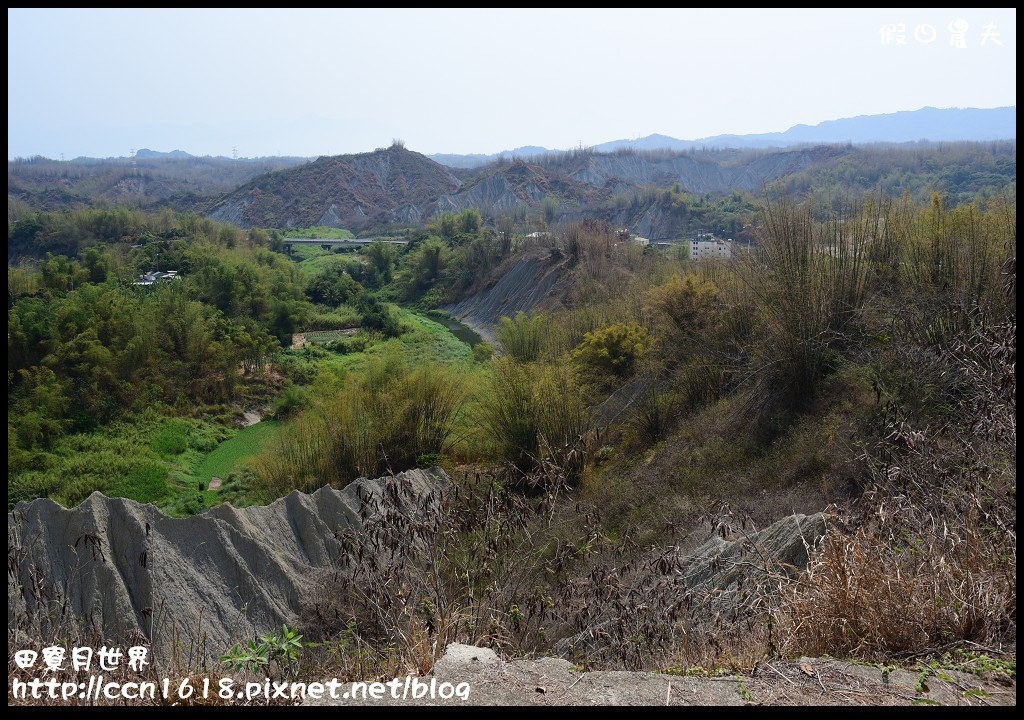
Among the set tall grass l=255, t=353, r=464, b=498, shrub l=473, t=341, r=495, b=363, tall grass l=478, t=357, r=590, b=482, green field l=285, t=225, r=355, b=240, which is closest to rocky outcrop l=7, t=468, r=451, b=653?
tall grass l=255, t=353, r=464, b=498

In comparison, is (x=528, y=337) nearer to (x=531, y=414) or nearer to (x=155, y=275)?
(x=531, y=414)

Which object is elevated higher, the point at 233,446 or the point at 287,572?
the point at 287,572

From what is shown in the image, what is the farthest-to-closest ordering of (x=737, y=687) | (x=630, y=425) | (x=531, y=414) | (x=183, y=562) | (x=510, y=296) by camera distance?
(x=510, y=296)
(x=630, y=425)
(x=531, y=414)
(x=183, y=562)
(x=737, y=687)

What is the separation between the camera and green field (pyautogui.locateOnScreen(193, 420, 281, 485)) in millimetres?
17188

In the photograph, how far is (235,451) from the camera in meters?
18.9

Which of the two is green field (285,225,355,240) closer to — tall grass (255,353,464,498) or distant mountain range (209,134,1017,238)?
distant mountain range (209,134,1017,238)

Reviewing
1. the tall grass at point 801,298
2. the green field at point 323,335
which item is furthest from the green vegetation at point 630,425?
the green field at point 323,335

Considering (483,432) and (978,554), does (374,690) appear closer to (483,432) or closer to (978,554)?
(978,554)

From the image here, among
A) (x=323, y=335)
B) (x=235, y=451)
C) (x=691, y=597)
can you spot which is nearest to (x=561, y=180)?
(x=323, y=335)

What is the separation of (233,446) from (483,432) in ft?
31.2

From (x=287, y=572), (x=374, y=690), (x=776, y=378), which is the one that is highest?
(x=374, y=690)

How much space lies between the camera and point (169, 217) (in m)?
51.4

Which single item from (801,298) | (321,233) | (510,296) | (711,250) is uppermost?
(321,233)

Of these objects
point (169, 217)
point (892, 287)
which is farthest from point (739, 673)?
point (169, 217)
